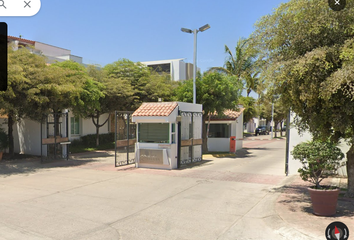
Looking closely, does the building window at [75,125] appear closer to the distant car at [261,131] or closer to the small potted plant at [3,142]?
the small potted plant at [3,142]

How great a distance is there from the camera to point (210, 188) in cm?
1023

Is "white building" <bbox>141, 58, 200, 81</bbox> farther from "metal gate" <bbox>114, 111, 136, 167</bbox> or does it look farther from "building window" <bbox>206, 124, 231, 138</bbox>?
"metal gate" <bbox>114, 111, 136, 167</bbox>

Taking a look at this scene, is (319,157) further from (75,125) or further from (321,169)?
(75,125)

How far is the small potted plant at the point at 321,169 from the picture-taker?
673 cm

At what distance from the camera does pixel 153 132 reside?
576 inches

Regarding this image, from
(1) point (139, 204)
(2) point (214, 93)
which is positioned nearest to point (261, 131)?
(2) point (214, 93)

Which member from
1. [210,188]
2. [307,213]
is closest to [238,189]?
[210,188]

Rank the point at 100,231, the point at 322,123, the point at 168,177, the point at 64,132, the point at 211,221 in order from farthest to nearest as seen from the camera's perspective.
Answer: the point at 64,132 → the point at 168,177 → the point at 322,123 → the point at 211,221 → the point at 100,231

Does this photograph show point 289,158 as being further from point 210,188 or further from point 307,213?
point 307,213

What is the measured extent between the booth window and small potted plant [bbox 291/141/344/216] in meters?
7.41

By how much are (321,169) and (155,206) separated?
4.29 meters

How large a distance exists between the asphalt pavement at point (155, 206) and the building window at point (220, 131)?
9342 millimetres

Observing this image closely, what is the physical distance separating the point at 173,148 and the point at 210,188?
14.1 feet

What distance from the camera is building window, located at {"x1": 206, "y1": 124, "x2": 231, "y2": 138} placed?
22.8 metres
